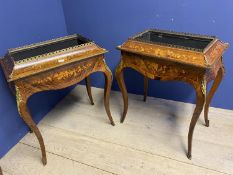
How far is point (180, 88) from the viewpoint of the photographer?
6.01ft

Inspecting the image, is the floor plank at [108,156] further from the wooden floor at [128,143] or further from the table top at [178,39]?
the table top at [178,39]

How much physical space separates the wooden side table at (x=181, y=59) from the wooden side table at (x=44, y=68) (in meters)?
0.21

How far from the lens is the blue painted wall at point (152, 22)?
4.92 feet

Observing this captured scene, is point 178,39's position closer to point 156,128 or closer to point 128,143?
point 156,128

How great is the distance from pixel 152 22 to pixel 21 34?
3.00 ft

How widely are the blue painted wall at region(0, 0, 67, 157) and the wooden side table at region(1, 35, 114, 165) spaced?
0.59ft

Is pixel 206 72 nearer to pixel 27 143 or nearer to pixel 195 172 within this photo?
pixel 195 172

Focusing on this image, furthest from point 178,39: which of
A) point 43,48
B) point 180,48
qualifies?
point 43,48

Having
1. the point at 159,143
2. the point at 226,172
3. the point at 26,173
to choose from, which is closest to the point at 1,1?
the point at 26,173

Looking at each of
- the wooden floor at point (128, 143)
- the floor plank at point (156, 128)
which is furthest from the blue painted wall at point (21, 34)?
the floor plank at point (156, 128)

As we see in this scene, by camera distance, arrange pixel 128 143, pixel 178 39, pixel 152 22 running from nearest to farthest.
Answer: pixel 178 39 < pixel 128 143 < pixel 152 22

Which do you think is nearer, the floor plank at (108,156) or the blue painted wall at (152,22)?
the floor plank at (108,156)

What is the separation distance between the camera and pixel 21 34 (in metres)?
1.57

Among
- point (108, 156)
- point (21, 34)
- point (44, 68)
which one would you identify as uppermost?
point (21, 34)
